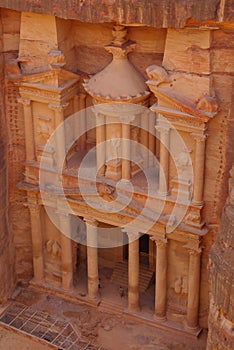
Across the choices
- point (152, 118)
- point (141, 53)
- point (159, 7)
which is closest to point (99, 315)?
point (152, 118)

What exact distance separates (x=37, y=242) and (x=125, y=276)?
2.83 m

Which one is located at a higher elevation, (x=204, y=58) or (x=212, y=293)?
(x=204, y=58)

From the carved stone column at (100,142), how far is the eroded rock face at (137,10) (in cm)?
272

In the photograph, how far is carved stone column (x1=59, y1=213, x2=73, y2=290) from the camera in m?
20.1

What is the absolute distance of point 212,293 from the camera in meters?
14.7

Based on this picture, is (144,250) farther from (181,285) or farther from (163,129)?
(163,129)

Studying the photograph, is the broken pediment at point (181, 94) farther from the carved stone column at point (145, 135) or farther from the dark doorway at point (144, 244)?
the dark doorway at point (144, 244)

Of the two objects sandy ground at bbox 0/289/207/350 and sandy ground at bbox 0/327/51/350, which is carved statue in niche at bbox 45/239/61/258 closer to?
sandy ground at bbox 0/289/207/350

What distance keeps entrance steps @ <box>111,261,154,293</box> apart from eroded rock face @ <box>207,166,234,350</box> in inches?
236

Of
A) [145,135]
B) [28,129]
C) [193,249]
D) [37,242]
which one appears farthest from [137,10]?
[37,242]

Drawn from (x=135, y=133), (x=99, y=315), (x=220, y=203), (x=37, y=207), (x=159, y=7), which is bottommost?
(x=99, y=315)

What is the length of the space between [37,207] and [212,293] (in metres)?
7.12

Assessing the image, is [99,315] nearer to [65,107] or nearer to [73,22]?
[65,107]

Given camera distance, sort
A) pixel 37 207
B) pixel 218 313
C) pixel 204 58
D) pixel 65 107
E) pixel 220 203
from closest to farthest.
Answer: pixel 218 313, pixel 204 58, pixel 220 203, pixel 65 107, pixel 37 207
